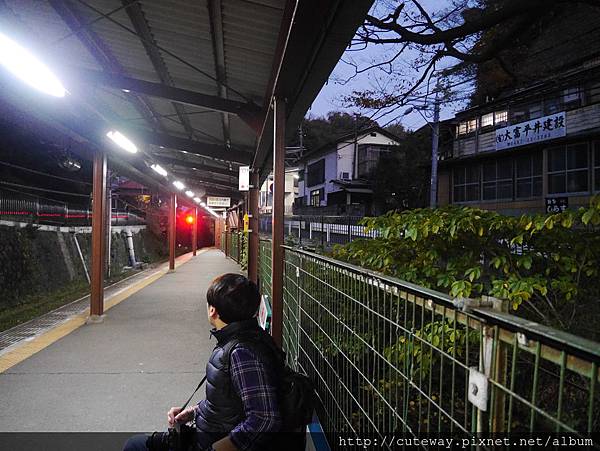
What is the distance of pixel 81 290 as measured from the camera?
10766 mm

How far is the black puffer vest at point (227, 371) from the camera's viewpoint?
1.72m

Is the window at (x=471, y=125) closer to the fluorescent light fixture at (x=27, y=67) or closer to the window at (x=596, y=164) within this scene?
the window at (x=596, y=164)

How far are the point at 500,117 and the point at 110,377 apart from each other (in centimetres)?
2120

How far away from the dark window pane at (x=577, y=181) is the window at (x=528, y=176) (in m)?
1.43

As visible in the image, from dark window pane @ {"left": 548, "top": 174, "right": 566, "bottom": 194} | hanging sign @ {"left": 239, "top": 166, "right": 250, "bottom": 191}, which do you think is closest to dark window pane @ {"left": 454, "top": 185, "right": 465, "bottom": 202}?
dark window pane @ {"left": 548, "top": 174, "right": 566, "bottom": 194}

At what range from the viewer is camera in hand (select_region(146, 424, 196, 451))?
1.85 metres

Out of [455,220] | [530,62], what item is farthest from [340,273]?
[530,62]

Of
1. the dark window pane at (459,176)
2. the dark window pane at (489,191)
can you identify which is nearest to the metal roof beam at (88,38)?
the dark window pane at (489,191)

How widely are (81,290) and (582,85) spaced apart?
743 inches

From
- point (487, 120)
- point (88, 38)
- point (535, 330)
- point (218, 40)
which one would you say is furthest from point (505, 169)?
point (535, 330)

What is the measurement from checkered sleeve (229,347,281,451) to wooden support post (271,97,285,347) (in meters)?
2.43

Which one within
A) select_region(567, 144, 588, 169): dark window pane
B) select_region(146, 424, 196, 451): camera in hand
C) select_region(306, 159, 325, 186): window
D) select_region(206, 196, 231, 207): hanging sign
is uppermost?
select_region(306, 159, 325, 186): window

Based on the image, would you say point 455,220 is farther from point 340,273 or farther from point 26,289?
point 26,289

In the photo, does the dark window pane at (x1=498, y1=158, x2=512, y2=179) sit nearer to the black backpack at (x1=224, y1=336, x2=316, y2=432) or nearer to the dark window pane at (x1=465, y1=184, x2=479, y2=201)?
the dark window pane at (x1=465, y1=184, x2=479, y2=201)
